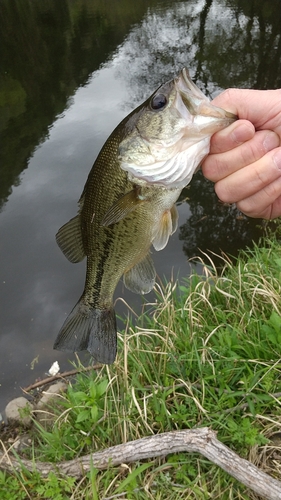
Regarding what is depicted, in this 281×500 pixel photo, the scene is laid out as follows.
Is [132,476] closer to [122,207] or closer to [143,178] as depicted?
[122,207]

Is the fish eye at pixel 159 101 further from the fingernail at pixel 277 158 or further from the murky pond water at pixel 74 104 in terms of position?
the murky pond water at pixel 74 104

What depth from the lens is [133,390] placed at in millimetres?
2535

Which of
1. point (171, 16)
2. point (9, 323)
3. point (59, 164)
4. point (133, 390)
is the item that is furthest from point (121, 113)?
point (171, 16)

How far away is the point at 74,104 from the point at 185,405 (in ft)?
31.8

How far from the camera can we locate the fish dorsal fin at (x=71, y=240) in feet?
6.67

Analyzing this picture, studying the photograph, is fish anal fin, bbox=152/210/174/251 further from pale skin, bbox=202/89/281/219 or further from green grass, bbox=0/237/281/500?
green grass, bbox=0/237/281/500

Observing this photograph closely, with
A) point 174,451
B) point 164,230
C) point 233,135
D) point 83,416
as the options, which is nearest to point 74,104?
point 83,416

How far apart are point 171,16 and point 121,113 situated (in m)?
10.8

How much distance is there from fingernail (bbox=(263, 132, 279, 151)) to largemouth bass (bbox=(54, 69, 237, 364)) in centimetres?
20

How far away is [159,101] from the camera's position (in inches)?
64.1

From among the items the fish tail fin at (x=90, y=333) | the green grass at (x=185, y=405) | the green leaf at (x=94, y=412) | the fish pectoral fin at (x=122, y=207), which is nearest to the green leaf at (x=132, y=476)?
the green grass at (x=185, y=405)

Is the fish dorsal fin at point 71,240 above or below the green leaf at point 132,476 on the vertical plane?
above

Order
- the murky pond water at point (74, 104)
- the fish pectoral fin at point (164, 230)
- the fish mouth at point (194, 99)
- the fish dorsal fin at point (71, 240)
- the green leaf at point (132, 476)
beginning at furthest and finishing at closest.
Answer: the murky pond water at point (74, 104)
the green leaf at point (132, 476)
the fish dorsal fin at point (71, 240)
the fish pectoral fin at point (164, 230)
the fish mouth at point (194, 99)

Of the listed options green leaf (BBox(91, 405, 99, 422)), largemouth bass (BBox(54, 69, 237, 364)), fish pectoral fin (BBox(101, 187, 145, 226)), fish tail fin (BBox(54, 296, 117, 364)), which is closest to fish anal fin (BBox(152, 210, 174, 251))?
largemouth bass (BBox(54, 69, 237, 364))
